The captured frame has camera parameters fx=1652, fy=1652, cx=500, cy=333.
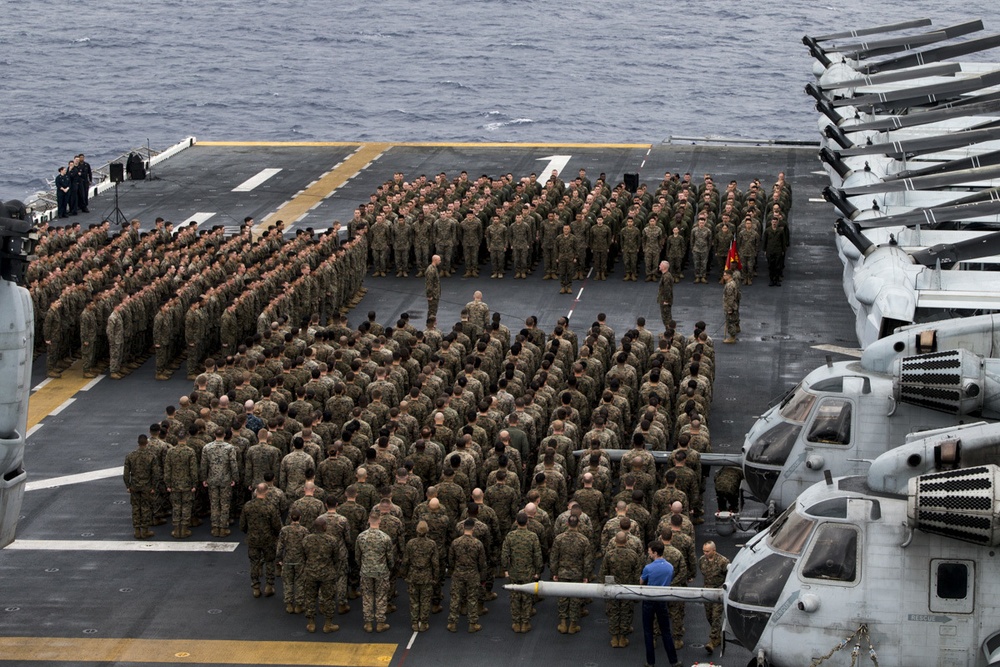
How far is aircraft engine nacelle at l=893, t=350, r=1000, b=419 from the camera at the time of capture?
18.6 meters

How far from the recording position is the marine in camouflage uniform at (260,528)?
803 inches

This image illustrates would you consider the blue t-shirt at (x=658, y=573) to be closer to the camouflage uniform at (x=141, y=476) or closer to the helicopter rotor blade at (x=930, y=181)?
the camouflage uniform at (x=141, y=476)

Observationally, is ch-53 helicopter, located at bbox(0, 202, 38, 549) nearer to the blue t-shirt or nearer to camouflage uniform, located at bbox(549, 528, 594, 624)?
camouflage uniform, located at bbox(549, 528, 594, 624)

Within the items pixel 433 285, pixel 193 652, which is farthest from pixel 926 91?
pixel 193 652

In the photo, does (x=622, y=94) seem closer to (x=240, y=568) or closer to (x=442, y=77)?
(x=442, y=77)

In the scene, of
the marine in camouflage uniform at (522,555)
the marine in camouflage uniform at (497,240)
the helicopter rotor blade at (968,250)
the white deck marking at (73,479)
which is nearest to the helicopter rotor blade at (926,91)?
the marine in camouflage uniform at (497,240)

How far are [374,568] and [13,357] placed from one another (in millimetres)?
4767

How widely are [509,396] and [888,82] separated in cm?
2237

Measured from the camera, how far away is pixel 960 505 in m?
15.4

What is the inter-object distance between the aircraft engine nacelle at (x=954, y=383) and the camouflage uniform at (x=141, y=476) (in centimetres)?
998

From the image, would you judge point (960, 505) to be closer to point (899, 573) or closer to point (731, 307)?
point (899, 573)

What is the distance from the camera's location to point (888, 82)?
42781 mm

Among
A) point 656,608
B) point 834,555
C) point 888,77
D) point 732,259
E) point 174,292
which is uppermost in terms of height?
point 888,77

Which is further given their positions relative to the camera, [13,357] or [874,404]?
[874,404]
